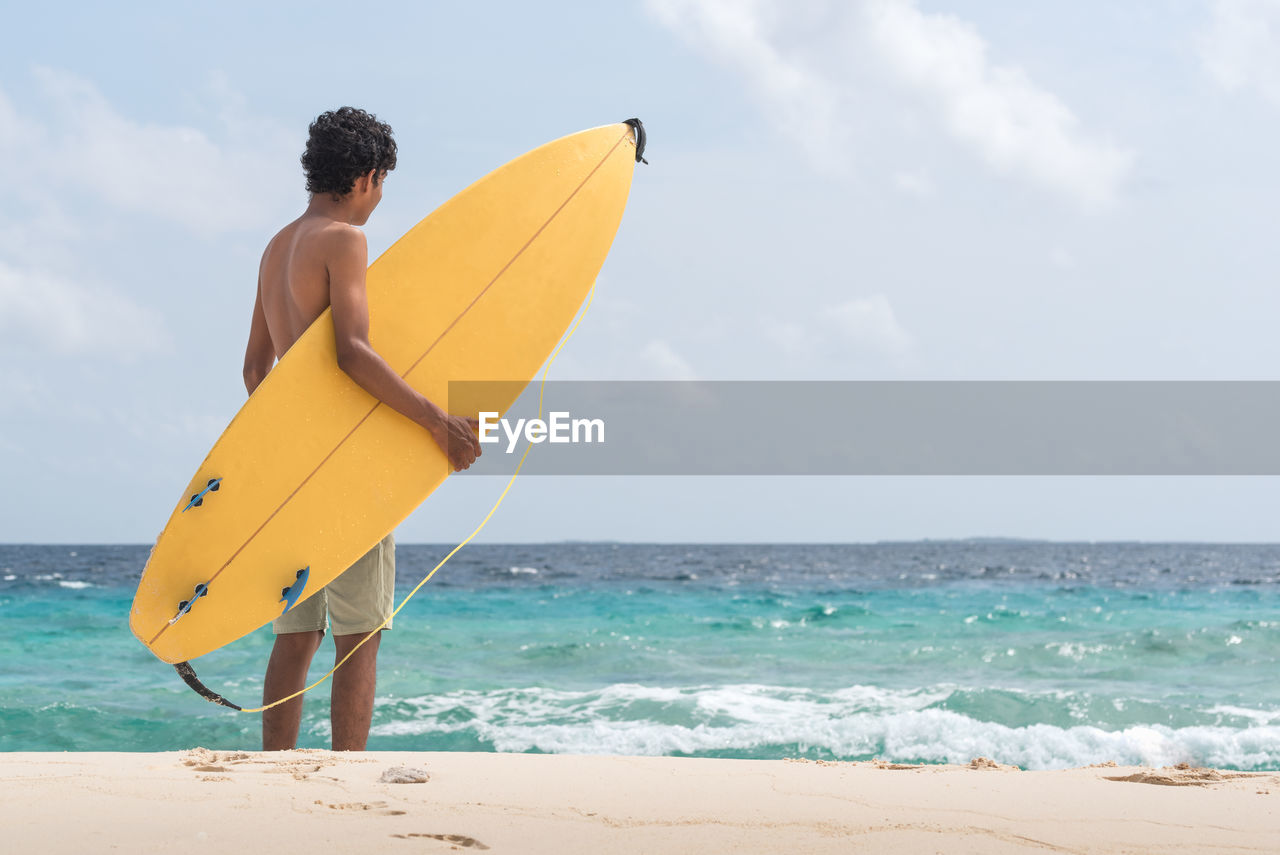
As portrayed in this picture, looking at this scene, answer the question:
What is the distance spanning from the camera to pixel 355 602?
2605mm

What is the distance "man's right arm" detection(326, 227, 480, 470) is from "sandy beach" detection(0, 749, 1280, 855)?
0.82 metres

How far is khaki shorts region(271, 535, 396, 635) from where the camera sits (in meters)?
2.59

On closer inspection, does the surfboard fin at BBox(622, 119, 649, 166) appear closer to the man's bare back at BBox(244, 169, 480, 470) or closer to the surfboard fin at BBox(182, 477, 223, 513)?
the man's bare back at BBox(244, 169, 480, 470)

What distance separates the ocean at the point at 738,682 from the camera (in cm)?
583

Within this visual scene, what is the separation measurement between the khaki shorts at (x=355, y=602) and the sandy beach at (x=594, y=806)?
332 mm

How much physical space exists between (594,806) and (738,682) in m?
6.21

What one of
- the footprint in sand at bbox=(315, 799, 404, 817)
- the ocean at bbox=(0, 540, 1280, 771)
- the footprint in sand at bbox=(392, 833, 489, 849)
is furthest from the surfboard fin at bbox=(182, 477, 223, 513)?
the ocean at bbox=(0, 540, 1280, 771)

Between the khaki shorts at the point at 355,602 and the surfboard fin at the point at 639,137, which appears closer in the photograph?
the khaki shorts at the point at 355,602

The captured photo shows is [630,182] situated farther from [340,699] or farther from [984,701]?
[984,701]

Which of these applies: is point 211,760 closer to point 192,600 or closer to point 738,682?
point 192,600

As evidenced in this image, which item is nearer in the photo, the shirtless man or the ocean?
the shirtless man

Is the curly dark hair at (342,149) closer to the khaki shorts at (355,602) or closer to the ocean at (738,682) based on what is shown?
the khaki shorts at (355,602)

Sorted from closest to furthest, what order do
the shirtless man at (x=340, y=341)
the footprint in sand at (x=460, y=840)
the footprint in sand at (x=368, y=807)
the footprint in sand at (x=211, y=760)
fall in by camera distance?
the footprint in sand at (x=460, y=840)
the footprint in sand at (x=368, y=807)
the footprint in sand at (x=211, y=760)
the shirtless man at (x=340, y=341)

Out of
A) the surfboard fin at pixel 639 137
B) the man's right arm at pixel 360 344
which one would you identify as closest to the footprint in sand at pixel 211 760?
the man's right arm at pixel 360 344
